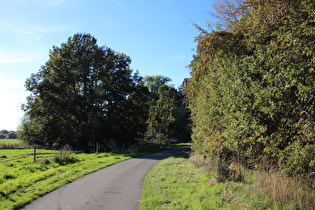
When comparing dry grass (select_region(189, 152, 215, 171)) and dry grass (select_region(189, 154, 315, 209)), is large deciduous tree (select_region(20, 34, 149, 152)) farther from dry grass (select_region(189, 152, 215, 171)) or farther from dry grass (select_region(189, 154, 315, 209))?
dry grass (select_region(189, 154, 315, 209))

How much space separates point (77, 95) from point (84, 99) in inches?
48.7

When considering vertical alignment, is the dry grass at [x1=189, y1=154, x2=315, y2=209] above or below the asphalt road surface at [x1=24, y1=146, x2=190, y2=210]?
above

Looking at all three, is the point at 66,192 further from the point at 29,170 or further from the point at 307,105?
the point at 307,105

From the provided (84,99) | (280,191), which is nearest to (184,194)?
(280,191)

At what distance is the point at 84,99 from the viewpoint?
27969 mm

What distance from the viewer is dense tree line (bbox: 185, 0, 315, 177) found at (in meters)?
4.57

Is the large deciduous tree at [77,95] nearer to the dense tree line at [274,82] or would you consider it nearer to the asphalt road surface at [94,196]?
the asphalt road surface at [94,196]

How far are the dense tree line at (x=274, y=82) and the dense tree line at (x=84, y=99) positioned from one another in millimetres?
23732

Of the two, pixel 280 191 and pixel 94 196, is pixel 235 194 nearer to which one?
pixel 280 191

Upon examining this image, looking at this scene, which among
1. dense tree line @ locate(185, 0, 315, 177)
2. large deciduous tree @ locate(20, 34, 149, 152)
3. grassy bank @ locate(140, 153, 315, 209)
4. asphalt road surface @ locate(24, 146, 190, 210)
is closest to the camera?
dense tree line @ locate(185, 0, 315, 177)

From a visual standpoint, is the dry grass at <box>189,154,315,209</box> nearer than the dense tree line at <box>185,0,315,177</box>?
No

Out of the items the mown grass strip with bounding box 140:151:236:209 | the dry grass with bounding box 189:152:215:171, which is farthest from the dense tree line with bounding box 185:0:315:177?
the dry grass with bounding box 189:152:215:171

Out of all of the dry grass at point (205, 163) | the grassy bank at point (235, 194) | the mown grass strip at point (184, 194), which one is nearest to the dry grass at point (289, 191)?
the grassy bank at point (235, 194)

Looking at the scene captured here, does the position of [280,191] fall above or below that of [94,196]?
above
